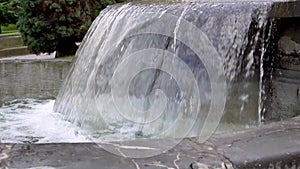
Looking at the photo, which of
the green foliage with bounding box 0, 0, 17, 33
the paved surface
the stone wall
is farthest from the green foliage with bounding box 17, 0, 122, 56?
the paved surface

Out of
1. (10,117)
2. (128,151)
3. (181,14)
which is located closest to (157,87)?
(181,14)

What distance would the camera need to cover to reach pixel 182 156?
1.60 m

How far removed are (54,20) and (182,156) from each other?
802cm

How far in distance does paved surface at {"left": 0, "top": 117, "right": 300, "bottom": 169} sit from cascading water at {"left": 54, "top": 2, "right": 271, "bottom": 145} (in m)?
1.66

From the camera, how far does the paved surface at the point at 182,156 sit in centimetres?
153

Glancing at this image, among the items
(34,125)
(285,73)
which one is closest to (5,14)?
(34,125)

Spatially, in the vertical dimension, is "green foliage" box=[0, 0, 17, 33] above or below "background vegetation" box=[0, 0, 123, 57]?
below

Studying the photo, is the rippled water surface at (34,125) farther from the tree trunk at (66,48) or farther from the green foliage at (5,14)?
the green foliage at (5,14)

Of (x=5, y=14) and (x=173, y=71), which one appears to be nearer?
(x=173, y=71)

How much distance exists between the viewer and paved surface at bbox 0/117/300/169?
1.53 m

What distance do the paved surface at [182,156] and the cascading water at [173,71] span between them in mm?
1662

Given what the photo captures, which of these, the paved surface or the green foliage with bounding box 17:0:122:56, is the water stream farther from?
the green foliage with bounding box 17:0:122:56

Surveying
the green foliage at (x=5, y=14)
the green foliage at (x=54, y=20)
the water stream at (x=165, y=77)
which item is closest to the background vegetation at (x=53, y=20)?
the green foliage at (x=54, y=20)

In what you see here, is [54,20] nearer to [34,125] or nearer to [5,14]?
[34,125]
